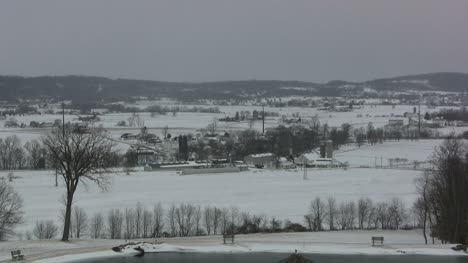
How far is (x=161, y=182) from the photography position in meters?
50.0

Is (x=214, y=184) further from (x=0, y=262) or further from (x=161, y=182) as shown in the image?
(x=0, y=262)

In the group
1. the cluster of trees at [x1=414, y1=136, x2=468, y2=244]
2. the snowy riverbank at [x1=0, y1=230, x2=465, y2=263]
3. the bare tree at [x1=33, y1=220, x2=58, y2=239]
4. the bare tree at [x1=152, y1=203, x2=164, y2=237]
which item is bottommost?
the bare tree at [x1=33, y1=220, x2=58, y2=239]

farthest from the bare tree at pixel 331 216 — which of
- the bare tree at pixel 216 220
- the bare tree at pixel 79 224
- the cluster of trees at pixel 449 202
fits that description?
the bare tree at pixel 79 224

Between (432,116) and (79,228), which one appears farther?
(432,116)

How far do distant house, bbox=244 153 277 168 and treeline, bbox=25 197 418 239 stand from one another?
38158mm

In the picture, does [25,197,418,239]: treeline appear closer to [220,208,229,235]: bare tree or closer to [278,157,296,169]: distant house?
[220,208,229,235]: bare tree

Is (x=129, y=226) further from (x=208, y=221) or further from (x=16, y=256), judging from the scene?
(x=16, y=256)

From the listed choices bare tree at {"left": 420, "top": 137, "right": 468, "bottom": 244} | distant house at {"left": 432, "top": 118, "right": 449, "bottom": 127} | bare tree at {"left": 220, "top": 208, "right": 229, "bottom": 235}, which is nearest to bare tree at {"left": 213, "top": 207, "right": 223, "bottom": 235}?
bare tree at {"left": 220, "top": 208, "right": 229, "bottom": 235}

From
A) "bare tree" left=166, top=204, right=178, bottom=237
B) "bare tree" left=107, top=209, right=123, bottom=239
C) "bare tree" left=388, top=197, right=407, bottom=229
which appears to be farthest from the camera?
"bare tree" left=388, top=197, right=407, bottom=229

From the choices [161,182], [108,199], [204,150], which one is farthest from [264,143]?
[108,199]

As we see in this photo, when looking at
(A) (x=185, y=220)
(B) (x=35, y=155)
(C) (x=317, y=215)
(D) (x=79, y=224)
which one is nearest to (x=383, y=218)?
(C) (x=317, y=215)

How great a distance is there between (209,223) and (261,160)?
145 feet

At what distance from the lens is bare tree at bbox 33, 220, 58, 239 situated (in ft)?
85.1

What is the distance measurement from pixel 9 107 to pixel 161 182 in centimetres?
15087
